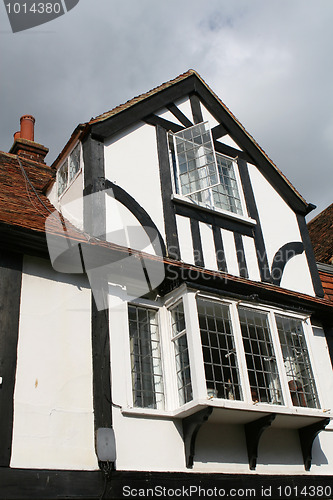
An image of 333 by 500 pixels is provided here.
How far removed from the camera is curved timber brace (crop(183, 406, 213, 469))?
7.41 m

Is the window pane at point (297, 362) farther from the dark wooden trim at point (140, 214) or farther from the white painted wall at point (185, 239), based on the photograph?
the dark wooden trim at point (140, 214)

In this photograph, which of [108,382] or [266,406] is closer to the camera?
[108,382]

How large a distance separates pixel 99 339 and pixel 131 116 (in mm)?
4475

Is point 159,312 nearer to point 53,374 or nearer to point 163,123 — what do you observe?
point 53,374

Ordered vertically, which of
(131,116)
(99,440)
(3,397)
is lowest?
(99,440)

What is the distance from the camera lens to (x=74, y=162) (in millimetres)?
10141

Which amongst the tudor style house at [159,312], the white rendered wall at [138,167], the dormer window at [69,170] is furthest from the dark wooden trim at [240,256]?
the dormer window at [69,170]

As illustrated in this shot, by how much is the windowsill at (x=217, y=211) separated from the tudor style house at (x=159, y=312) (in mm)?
25

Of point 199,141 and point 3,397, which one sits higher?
point 199,141

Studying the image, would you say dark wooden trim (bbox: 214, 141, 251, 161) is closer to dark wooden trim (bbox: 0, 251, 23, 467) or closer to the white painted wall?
the white painted wall

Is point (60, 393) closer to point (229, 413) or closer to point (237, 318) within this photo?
point (229, 413)

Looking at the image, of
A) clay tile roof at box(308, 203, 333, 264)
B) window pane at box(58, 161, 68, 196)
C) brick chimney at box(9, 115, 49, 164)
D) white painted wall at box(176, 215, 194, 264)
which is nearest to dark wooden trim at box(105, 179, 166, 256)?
white painted wall at box(176, 215, 194, 264)

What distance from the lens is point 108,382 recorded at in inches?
289

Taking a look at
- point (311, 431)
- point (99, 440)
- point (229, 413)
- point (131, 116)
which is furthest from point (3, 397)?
point (131, 116)
